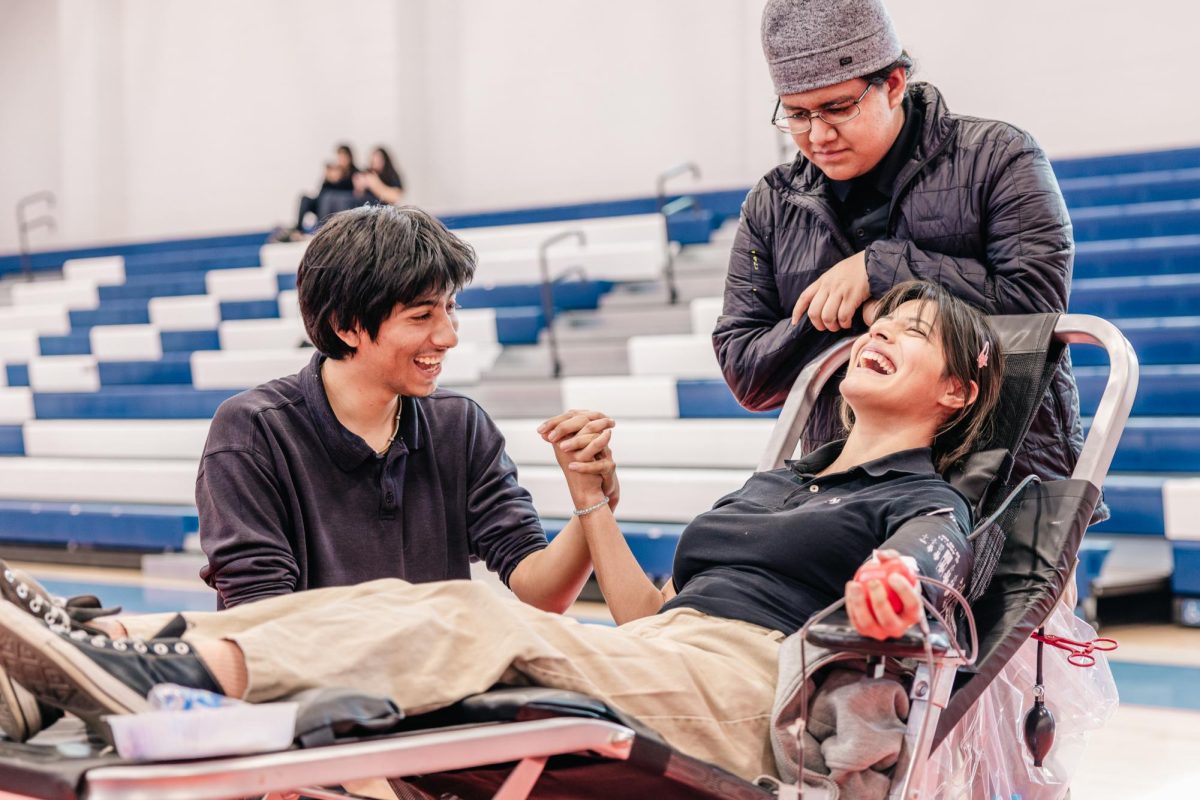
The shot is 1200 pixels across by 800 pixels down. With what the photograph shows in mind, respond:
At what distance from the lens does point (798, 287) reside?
6.96ft

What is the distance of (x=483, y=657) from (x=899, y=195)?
1008 mm

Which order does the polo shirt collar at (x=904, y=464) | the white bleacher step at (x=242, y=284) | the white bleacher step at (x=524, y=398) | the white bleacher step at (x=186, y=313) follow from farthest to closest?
the white bleacher step at (x=242, y=284) < the white bleacher step at (x=186, y=313) < the white bleacher step at (x=524, y=398) < the polo shirt collar at (x=904, y=464)

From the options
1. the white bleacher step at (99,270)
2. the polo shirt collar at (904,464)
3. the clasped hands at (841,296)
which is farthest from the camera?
the white bleacher step at (99,270)

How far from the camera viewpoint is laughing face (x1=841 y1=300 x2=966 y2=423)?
188cm

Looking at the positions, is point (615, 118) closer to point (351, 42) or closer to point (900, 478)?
point (351, 42)

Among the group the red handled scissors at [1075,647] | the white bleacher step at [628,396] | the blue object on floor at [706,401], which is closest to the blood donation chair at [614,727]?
the red handled scissors at [1075,647]

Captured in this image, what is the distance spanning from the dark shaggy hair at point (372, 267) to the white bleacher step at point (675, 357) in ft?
12.5

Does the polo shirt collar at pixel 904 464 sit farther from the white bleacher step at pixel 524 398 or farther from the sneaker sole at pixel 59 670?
the white bleacher step at pixel 524 398

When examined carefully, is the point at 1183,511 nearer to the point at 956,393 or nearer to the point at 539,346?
the point at 956,393

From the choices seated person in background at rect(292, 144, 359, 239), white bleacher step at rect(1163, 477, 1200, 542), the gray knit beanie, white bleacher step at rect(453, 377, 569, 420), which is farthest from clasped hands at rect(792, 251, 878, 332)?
seated person in background at rect(292, 144, 359, 239)

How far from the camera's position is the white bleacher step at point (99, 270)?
9.46m

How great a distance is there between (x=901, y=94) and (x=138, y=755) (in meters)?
1.41

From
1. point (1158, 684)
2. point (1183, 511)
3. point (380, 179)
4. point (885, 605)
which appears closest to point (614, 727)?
point (885, 605)

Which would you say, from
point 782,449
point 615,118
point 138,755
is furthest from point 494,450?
point 615,118
